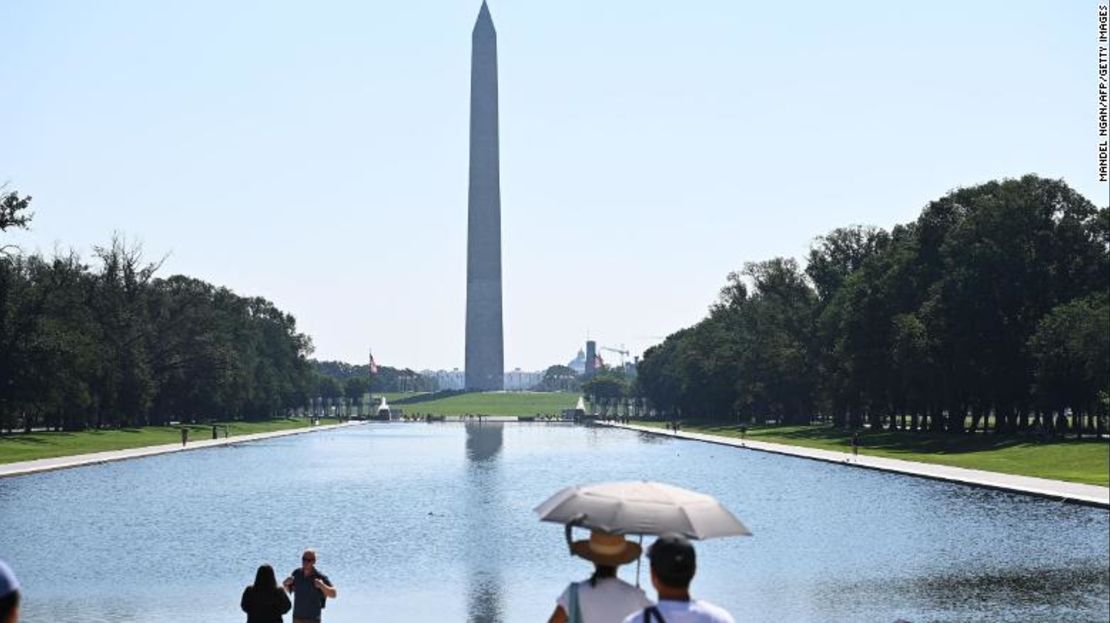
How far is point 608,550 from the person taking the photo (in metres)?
9.02

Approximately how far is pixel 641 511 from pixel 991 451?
65.6 metres

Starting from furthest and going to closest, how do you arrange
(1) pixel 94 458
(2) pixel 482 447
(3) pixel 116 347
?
(3) pixel 116 347
(2) pixel 482 447
(1) pixel 94 458

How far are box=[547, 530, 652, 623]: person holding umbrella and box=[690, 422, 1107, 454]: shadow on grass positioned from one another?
204 feet

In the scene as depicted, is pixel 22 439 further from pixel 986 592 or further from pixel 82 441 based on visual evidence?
pixel 986 592

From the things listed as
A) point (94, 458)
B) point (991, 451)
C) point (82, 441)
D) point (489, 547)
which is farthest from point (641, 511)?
point (82, 441)

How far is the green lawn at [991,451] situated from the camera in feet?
186

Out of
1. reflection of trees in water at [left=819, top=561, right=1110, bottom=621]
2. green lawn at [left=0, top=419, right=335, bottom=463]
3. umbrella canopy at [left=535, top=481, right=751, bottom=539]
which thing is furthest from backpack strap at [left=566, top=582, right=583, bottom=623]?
green lawn at [left=0, top=419, right=335, bottom=463]

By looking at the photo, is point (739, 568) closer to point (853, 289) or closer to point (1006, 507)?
point (1006, 507)

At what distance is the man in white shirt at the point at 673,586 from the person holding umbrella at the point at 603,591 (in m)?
1.27

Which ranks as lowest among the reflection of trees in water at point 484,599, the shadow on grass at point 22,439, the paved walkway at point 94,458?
the reflection of trees in water at point 484,599

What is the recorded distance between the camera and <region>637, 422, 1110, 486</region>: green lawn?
5672 centimetres

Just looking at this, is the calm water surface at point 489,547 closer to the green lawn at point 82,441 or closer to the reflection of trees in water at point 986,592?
the reflection of trees in water at point 986,592

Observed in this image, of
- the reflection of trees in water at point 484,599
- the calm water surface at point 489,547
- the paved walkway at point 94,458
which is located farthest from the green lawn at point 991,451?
the paved walkway at point 94,458

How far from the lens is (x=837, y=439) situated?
10050 centimetres
